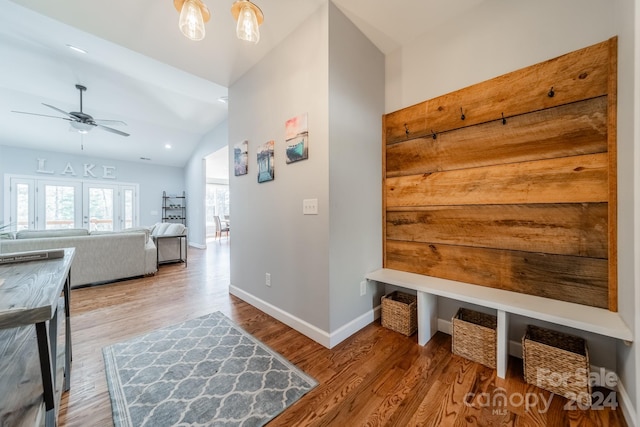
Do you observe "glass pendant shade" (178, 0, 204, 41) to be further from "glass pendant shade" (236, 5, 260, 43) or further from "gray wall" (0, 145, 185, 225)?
"gray wall" (0, 145, 185, 225)

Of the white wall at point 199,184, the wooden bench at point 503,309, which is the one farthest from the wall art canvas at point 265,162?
the white wall at point 199,184

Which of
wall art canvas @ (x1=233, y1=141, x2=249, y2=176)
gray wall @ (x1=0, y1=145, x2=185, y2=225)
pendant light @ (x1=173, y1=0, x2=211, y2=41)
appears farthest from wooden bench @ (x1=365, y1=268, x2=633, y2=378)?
gray wall @ (x1=0, y1=145, x2=185, y2=225)

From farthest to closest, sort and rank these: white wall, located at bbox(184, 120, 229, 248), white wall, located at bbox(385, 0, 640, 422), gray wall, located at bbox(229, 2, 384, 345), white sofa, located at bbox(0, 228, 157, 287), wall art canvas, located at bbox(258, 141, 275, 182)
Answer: white wall, located at bbox(184, 120, 229, 248) < white sofa, located at bbox(0, 228, 157, 287) < wall art canvas, located at bbox(258, 141, 275, 182) < gray wall, located at bbox(229, 2, 384, 345) < white wall, located at bbox(385, 0, 640, 422)

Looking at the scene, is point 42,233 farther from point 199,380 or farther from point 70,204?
point 70,204

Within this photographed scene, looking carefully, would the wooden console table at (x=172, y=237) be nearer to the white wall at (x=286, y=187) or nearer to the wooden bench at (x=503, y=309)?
the white wall at (x=286, y=187)

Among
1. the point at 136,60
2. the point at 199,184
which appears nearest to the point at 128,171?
the point at 199,184

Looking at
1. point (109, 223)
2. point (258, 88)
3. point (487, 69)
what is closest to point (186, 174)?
point (109, 223)

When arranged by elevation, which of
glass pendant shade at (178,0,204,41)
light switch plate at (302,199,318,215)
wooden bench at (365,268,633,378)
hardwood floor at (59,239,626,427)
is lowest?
hardwood floor at (59,239,626,427)

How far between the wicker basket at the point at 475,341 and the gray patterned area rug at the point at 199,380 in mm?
1057

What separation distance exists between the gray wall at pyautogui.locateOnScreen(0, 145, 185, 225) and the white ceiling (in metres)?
0.22

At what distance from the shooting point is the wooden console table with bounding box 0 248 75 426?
0.58m

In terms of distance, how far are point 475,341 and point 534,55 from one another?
196 cm

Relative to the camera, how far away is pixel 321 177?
1810mm

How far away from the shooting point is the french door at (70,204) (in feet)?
19.3
